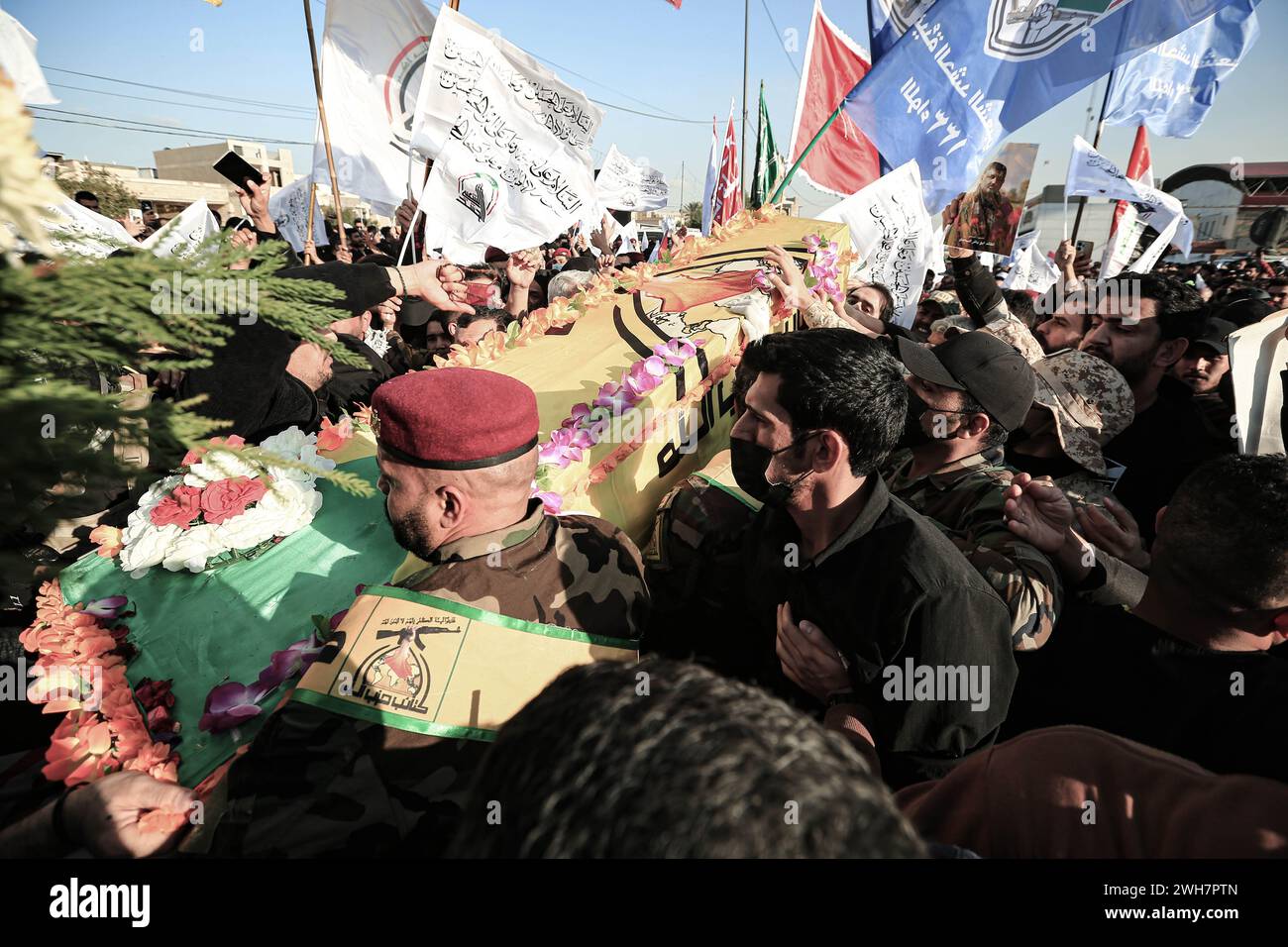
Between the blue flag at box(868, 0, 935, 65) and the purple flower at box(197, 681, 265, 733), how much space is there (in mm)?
5358

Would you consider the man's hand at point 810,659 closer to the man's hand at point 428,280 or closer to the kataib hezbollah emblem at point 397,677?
the kataib hezbollah emblem at point 397,677

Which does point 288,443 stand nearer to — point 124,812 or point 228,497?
point 228,497

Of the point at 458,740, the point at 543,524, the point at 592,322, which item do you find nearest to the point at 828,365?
the point at 543,524

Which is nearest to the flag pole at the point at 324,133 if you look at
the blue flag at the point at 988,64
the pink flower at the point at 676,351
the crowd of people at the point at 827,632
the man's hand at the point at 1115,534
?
the crowd of people at the point at 827,632

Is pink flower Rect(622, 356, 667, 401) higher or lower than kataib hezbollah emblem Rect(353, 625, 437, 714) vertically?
higher

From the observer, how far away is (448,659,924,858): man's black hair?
1.97 feet

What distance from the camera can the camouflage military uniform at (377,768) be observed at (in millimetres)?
1247

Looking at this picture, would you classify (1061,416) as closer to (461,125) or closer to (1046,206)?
(461,125)

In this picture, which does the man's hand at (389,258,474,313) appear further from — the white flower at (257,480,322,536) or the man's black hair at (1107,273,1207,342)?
the man's black hair at (1107,273,1207,342)

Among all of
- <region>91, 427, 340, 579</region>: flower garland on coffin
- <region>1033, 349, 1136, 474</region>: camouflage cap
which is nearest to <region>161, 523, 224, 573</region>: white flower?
<region>91, 427, 340, 579</region>: flower garland on coffin

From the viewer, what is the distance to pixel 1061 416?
9.04 feet

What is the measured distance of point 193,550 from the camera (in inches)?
81.4

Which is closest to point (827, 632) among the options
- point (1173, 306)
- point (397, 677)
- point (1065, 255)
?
point (397, 677)

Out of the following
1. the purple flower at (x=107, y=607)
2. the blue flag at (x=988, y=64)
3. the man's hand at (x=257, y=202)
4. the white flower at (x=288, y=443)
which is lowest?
the purple flower at (x=107, y=607)
